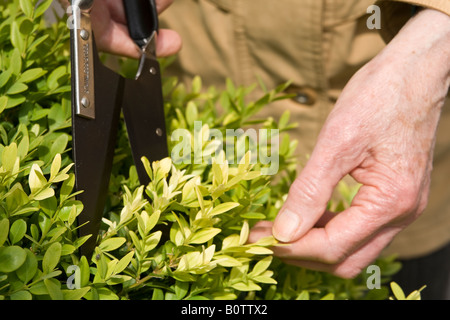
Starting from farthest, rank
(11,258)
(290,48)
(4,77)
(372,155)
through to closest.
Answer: (290,48), (372,155), (4,77), (11,258)

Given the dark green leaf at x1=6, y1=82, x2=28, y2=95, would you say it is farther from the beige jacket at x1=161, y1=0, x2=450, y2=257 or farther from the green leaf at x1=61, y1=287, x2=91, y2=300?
the beige jacket at x1=161, y1=0, x2=450, y2=257

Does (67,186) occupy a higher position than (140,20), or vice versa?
(140,20)

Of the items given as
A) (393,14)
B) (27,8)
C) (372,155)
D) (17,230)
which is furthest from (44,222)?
(393,14)

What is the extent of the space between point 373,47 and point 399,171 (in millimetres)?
344

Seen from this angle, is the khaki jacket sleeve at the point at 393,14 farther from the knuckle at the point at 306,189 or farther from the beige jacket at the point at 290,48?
the knuckle at the point at 306,189

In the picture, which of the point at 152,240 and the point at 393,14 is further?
the point at 393,14

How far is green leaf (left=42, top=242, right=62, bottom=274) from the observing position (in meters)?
0.40

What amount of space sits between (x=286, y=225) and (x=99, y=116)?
Answer: 23 cm

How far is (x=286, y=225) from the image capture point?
1.80 feet

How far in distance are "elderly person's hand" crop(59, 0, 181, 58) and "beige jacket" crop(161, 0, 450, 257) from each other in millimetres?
272

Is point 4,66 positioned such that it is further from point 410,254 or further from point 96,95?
point 410,254

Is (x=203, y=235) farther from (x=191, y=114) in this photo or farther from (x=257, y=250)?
→ (x=191, y=114)

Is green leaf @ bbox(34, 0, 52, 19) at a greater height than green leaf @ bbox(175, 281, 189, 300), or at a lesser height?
greater

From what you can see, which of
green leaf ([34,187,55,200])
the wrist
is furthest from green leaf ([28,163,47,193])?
the wrist
